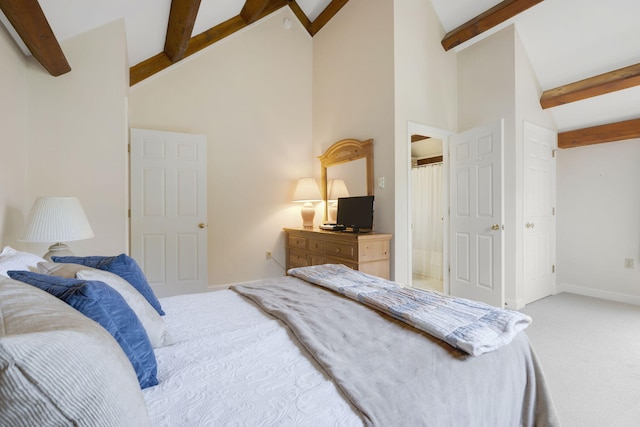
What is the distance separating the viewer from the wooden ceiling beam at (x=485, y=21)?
2969 mm

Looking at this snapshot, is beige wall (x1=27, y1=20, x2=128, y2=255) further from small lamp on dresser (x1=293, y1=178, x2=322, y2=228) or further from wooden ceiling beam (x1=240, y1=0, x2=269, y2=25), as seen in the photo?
small lamp on dresser (x1=293, y1=178, x2=322, y2=228)

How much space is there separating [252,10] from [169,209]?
2.65 metres

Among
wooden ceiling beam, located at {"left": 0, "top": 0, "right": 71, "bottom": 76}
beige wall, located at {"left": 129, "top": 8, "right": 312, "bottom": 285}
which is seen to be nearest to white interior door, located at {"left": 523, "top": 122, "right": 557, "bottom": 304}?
beige wall, located at {"left": 129, "top": 8, "right": 312, "bottom": 285}

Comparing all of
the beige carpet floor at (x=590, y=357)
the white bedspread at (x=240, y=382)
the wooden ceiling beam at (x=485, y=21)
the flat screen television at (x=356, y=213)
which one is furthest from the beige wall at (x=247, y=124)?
the beige carpet floor at (x=590, y=357)

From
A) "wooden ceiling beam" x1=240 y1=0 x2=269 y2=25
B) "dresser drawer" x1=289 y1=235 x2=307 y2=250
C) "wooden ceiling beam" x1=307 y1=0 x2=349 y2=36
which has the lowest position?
"dresser drawer" x1=289 y1=235 x2=307 y2=250

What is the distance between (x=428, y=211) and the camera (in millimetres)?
5012

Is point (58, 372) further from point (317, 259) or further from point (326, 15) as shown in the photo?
point (326, 15)

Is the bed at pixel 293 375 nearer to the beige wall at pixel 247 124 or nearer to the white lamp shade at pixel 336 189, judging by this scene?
the white lamp shade at pixel 336 189

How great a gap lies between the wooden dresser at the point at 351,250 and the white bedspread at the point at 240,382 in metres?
1.72

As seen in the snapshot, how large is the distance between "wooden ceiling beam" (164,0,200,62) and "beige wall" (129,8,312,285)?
0.53m

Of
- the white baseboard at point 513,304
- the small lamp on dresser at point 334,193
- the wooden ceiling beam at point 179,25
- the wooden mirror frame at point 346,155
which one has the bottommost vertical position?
the white baseboard at point 513,304

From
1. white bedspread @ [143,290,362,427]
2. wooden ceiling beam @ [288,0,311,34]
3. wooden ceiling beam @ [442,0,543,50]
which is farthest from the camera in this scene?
wooden ceiling beam @ [288,0,311,34]

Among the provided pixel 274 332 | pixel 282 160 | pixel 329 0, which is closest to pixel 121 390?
pixel 274 332

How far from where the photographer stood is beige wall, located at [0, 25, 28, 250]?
6.25ft
